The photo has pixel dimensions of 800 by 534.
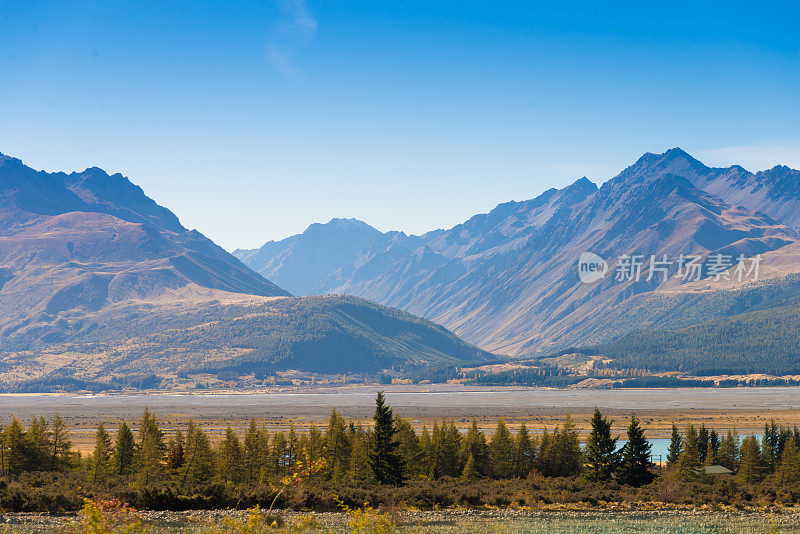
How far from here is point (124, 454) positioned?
78.8m

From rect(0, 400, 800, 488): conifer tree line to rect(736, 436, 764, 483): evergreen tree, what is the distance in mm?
119

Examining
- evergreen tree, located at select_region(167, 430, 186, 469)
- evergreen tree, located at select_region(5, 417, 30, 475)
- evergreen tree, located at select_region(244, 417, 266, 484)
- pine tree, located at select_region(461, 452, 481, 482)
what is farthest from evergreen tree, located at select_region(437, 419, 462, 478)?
evergreen tree, located at select_region(5, 417, 30, 475)

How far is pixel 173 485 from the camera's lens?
62031mm

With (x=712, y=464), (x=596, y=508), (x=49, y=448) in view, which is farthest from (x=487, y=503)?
(x=49, y=448)

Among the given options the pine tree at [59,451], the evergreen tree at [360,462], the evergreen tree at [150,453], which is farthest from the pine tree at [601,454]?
the pine tree at [59,451]

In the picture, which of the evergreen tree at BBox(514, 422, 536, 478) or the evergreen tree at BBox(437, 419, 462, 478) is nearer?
the evergreen tree at BBox(437, 419, 462, 478)

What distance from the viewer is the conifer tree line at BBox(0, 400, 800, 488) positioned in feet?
235

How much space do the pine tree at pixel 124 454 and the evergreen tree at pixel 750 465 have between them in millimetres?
65840

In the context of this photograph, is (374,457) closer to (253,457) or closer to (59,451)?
(253,457)

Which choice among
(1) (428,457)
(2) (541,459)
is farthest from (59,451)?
(2) (541,459)

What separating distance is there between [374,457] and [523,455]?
2265cm

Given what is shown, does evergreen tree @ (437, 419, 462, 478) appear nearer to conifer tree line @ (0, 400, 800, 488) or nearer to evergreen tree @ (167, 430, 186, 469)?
conifer tree line @ (0, 400, 800, 488)

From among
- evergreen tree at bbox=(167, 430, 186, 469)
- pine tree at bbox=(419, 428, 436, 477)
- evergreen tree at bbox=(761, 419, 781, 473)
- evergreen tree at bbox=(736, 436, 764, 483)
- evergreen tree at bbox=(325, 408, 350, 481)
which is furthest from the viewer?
evergreen tree at bbox=(761, 419, 781, 473)

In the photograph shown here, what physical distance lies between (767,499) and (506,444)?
93.3 feet
